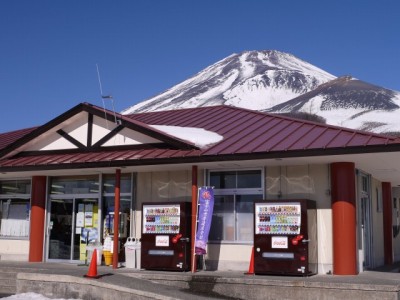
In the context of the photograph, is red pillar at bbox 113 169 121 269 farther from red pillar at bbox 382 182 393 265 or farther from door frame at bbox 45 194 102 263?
red pillar at bbox 382 182 393 265

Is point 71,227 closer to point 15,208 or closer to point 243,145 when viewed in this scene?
point 15,208

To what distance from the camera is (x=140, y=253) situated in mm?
14516

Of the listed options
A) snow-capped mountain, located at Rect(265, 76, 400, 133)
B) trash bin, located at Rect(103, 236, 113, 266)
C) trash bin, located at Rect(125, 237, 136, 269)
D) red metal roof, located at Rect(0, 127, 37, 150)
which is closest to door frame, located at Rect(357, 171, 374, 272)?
trash bin, located at Rect(125, 237, 136, 269)

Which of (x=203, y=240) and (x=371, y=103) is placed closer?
(x=203, y=240)

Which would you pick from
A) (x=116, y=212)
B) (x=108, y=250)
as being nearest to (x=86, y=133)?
(x=116, y=212)

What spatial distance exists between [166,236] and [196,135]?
102 inches

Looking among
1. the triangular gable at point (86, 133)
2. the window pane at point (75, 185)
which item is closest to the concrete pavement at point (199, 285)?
the window pane at point (75, 185)

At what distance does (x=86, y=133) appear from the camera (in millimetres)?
15844

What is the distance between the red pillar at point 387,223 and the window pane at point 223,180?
6.36m

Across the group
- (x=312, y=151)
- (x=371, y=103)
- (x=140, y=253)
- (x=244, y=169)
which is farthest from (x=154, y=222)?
(x=371, y=103)

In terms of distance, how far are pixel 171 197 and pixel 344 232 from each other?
14.6ft

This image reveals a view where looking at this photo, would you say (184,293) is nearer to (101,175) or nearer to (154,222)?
(154,222)

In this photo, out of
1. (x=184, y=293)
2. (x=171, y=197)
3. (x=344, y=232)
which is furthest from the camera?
(x=171, y=197)

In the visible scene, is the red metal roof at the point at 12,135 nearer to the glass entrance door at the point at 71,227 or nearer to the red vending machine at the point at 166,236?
the glass entrance door at the point at 71,227
